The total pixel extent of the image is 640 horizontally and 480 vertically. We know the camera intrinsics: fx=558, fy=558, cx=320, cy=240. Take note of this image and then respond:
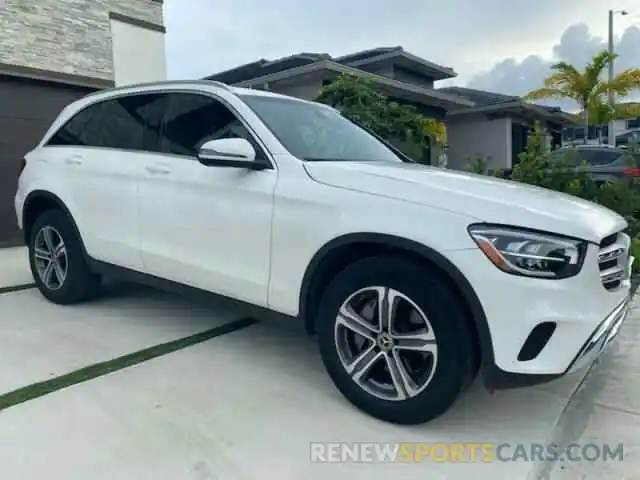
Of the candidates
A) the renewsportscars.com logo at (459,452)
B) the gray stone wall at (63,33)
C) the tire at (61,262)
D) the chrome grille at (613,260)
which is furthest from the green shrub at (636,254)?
the gray stone wall at (63,33)

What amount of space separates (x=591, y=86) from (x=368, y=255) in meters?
21.5

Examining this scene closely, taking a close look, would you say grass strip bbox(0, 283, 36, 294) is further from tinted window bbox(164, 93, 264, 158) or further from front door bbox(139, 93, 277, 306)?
tinted window bbox(164, 93, 264, 158)

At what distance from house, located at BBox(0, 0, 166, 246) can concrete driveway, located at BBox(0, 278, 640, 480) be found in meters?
4.55

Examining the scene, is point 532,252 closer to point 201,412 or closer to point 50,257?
point 201,412

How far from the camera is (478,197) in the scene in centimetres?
249

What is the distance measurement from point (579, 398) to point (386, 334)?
125cm

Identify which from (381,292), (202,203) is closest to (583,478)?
(381,292)

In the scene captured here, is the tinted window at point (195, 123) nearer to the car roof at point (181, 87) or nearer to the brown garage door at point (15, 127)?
the car roof at point (181, 87)

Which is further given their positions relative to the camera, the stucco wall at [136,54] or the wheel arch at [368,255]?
the stucco wall at [136,54]

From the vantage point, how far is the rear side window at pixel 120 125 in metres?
3.88

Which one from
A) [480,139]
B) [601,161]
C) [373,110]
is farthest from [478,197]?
[480,139]

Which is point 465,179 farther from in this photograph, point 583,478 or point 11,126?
point 11,126

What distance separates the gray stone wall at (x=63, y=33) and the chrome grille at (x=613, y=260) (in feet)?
25.5

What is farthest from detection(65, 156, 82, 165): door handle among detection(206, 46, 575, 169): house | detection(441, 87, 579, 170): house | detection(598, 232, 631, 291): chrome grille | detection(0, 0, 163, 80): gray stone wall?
detection(441, 87, 579, 170): house
